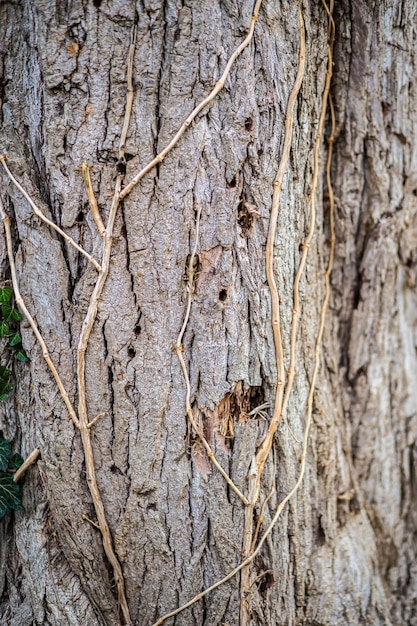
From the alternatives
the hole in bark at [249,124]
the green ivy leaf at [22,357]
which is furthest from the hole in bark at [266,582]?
the hole in bark at [249,124]

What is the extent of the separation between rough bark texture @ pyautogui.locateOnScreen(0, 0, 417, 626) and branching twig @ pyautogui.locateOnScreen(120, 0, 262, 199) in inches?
0.9

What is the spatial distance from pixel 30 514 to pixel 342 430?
1.24 metres

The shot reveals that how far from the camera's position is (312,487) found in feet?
5.73

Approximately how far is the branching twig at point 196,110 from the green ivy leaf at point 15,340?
59 centimetres

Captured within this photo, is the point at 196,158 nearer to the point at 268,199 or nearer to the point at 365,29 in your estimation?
the point at 268,199

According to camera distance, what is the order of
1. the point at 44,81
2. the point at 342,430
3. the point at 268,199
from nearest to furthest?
the point at 44,81, the point at 268,199, the point at 342,430

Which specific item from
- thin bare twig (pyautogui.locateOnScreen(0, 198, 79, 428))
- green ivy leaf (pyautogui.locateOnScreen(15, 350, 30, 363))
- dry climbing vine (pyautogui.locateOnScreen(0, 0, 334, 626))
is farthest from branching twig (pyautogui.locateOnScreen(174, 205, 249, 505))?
green ivy leaf (pyautogui.locateOnScreen(15, 350, 30, 363))

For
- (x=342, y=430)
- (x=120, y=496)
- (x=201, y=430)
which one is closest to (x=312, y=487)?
(x=342, y=430)

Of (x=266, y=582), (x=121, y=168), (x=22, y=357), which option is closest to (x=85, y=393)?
(x=22, y=357)

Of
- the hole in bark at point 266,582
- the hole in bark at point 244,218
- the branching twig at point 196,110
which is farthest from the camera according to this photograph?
the hole in bark at point 266,582

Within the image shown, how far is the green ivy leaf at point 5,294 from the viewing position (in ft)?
5.08

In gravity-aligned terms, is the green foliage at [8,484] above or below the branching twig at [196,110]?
below

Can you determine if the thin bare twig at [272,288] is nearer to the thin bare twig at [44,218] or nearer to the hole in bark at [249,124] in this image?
the hole in bark at [249,124]

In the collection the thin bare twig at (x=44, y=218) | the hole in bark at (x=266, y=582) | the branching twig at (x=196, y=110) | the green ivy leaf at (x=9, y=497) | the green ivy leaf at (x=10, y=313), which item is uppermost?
the branching twig at (x=196, y=110)
